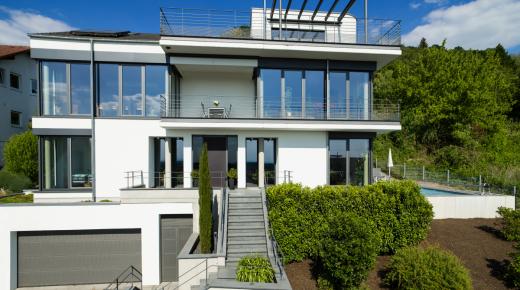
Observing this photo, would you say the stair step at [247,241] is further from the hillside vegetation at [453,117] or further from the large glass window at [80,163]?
the hillside vegetation at [453,117]

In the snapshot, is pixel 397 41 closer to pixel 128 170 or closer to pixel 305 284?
pixel 305 284

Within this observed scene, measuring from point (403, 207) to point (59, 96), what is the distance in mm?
15375

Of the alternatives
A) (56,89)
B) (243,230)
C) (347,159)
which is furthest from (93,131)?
(347,159)

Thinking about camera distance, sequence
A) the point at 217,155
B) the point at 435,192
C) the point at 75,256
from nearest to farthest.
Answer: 1. the point at 75,256
2. the point at 217,155
3. the point at 435,192

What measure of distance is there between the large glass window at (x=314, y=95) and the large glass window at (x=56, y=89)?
11323 millimetres

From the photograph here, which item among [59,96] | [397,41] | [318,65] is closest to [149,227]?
[59,96]

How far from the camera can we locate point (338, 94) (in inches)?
500

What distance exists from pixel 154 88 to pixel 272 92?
570 cm

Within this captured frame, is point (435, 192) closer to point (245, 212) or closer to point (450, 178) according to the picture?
point (450, 178)

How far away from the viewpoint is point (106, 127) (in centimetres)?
1195

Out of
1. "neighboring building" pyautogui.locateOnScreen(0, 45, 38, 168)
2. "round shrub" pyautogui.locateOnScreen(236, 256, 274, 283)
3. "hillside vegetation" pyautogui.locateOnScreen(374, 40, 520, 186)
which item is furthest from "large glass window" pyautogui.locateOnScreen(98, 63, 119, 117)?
"hillside vegetation" pyautogui.locateOnScreen(374, 40, 520, 186)

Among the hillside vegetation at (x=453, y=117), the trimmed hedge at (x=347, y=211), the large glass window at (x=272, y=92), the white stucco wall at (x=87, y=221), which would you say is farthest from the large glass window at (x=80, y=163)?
the hillside vegetation at (x=453, y=117)

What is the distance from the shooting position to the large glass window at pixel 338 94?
41.3 feet

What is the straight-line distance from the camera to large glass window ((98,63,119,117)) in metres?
12.1
